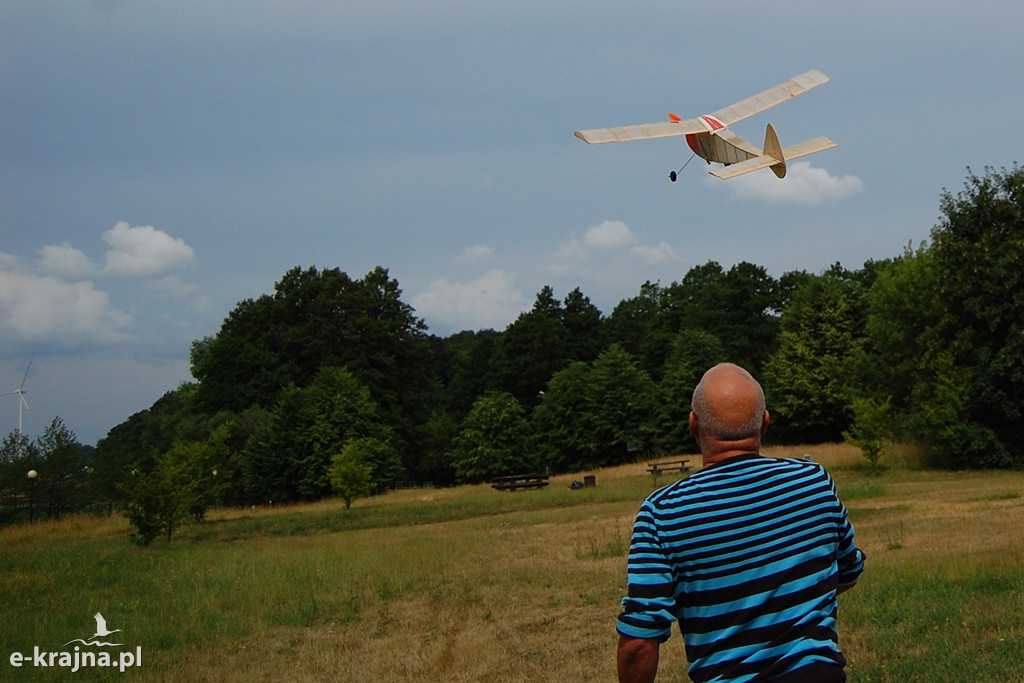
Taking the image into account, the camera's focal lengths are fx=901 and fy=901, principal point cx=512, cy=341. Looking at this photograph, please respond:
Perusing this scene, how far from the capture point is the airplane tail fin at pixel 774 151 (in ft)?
40.7

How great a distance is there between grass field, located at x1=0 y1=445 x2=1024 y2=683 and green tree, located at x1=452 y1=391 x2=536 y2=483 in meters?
39.6

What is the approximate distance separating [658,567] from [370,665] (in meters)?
7.64

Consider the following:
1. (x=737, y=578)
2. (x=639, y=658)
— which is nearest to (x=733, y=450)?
(x=737, y=578)

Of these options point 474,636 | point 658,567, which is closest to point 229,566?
point 474,636

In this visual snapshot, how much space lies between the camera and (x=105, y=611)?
42.7ft

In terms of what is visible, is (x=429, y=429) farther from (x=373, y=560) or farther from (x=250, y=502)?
(x=373, y=560)

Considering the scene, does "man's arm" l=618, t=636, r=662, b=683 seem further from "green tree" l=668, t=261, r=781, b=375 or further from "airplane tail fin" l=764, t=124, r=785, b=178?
"green tree" l=668, t=261, r=781, b=375

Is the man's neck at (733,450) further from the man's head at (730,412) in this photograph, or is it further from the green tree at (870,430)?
the green tree at (870,430)

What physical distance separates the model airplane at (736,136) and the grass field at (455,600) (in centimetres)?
567

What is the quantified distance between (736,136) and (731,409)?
11.6 meters

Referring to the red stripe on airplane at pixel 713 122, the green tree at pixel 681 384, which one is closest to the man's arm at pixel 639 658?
the red stripe on airplane at pixel 713 122

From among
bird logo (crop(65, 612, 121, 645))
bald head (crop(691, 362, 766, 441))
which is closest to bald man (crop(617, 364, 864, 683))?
bald head (crop(691, 362, 766, 441))

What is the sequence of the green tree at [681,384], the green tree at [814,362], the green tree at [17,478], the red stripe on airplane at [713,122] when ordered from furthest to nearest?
1. the green tree at [681,384]
2. the green tree at [814,362]
3. the green tree at [17,478]
4. the red stripe on airplane at [713,122]

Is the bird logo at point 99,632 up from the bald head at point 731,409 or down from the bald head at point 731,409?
down
